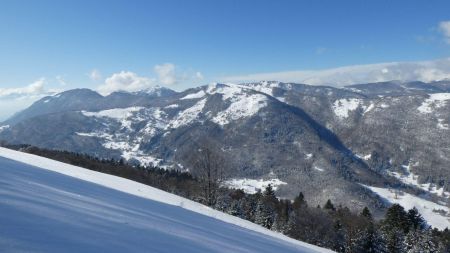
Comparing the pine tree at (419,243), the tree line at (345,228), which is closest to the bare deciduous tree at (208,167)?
the tree line at (345,228)

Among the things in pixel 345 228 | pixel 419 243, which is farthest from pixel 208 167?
pixel 345 228

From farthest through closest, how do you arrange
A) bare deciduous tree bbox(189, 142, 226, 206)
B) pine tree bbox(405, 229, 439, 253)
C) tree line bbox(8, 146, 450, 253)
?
tree line bbox(8, 146, 450, 253)
pine tree bbox(405, 229, 439, 253)
bare deciduous tree bbox(189, 142, 226, 206)

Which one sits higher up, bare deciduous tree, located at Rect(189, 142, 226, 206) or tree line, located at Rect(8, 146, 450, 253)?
bare deciduous tree, located at Rect(189, 142, 226, 206)

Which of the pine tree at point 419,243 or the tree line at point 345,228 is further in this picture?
the tree line at point 345,228

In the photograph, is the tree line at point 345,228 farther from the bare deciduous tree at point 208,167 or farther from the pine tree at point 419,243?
the bare deciduous tree at point 208,167

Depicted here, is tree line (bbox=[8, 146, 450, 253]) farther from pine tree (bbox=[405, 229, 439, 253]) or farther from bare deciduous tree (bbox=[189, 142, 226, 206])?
bare deciduous tree (bbox=[189, 142, 226, 206])

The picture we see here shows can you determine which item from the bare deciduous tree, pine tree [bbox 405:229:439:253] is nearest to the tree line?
pine tree [bbox 405:229:439:253]

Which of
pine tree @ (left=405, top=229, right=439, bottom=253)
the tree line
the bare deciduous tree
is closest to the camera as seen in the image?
the bare deciduous tree

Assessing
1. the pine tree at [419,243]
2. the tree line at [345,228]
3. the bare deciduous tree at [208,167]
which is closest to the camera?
the bare deciduous tree at [208,167]

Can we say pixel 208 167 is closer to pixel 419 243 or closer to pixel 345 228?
pixel 419 243

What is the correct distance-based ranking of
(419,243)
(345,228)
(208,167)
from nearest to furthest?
(208,167)
(419,243)
(345,228)

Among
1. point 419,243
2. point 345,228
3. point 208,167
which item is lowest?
point 345,228

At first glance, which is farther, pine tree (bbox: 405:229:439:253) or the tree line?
the tree line

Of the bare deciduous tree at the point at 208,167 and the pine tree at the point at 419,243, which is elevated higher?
the bare deciduous tree at the point at 208,167
